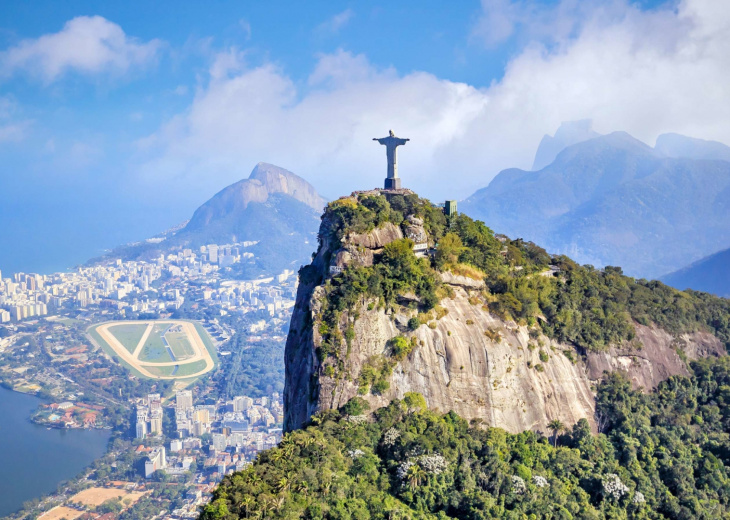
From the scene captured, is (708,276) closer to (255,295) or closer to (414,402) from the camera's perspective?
(414,402)

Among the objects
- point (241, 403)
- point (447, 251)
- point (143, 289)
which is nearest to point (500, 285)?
point (447, 251)

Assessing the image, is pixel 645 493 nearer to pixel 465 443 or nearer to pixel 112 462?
pixel 465 443

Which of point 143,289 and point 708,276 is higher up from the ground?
point 143,289

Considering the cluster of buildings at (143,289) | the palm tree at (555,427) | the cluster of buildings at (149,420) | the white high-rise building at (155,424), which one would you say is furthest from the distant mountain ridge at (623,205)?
the palm tree at (555,427)

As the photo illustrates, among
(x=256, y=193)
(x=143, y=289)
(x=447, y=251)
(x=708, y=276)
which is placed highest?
(x=256, y=193)

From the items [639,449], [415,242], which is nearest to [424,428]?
[415,242]

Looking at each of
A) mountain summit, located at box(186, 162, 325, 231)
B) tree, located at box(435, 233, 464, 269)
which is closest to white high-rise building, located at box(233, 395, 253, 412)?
tree, located at box(435, 233, 464, 269)
